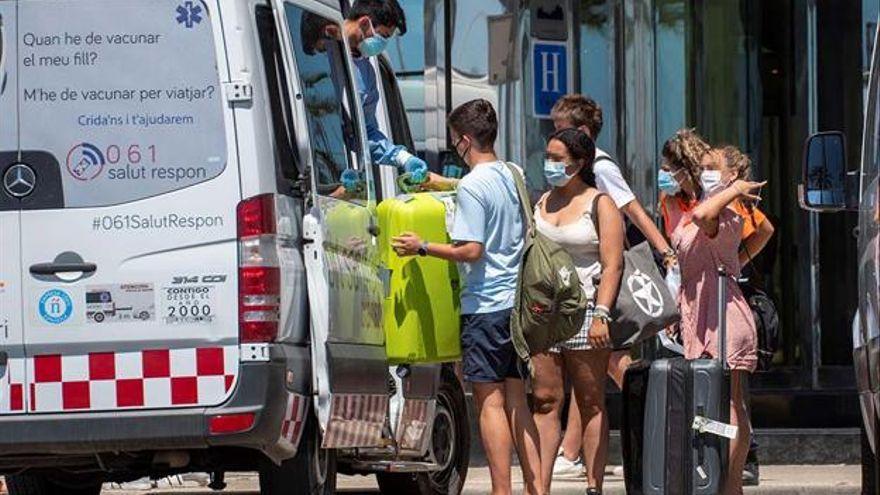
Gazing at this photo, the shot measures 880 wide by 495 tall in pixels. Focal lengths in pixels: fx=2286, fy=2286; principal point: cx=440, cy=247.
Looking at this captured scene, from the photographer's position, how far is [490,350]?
9930mm

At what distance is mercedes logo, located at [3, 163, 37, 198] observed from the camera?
8406mm

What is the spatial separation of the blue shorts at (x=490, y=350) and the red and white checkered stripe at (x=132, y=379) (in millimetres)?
1901

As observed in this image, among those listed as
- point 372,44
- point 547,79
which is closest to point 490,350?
point 372,44

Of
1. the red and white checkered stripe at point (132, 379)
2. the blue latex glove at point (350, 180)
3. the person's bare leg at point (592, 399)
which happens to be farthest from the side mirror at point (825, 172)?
the red and white checkered stripe at point (132, 379)

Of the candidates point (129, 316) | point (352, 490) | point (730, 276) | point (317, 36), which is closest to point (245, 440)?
point (129, 316)

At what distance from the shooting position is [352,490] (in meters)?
13.0

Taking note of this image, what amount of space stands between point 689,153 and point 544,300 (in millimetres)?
1440

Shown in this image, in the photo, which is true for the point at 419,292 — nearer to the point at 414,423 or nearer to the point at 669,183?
the point at 414,423

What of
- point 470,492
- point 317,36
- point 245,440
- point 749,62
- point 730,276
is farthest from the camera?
point 749,62

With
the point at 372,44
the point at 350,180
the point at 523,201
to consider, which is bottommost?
the point at 523,201

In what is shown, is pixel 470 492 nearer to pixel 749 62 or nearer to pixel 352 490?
pixel 352 490

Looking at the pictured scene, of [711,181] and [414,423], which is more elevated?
[711,181]

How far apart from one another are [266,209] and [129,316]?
0.63 m

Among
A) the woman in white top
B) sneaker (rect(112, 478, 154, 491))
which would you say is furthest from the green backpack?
sneaker (rect(112, 478, 154, 491))
